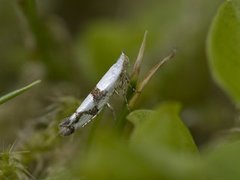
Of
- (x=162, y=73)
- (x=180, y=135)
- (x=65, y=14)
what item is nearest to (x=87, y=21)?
(x=65, y=14)

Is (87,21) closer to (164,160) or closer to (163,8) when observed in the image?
(163,8)

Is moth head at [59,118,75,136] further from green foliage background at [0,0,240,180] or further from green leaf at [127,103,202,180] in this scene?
green leaf at [127,103,202,180]

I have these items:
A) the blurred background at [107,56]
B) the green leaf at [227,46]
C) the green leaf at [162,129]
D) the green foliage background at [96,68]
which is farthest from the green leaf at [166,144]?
the blurred background at [107,56]

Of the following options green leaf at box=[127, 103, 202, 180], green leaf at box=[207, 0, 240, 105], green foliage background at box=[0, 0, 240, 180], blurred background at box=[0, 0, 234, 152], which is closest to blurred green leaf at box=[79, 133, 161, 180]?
green leaf at box=[127, 103, 202, 180]

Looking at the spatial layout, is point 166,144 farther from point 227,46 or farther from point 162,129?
point 227,46

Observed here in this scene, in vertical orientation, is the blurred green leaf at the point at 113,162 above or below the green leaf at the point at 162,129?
above

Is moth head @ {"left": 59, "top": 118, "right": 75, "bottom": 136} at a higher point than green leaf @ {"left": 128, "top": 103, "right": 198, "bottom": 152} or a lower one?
lower

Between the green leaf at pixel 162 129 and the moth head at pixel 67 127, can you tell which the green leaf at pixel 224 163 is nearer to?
the green leaf at pixel 162 129
